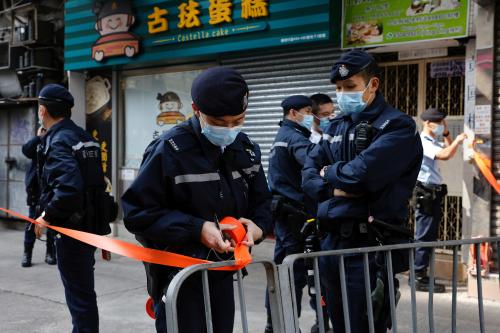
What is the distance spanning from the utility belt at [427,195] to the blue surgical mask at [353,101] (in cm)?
323

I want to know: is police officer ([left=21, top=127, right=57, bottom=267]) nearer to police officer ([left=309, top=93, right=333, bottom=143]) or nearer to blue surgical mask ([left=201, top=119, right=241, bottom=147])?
police officer ([left=309, top=93, right=333, bottom=143])

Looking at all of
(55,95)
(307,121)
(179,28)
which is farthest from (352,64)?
(179,28)

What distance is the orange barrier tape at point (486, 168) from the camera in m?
6.02

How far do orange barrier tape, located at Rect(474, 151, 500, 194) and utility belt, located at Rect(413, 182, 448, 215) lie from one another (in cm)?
56

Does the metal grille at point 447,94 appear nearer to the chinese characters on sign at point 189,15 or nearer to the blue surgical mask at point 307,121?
the blue surgical mask at point 307,121

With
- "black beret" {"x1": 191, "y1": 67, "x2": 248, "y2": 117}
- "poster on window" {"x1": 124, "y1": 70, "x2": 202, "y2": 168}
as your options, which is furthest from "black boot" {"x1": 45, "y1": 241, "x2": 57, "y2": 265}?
"black beret" {"x1": 191, "y1": 67, "x2": 248, "y2": 117}

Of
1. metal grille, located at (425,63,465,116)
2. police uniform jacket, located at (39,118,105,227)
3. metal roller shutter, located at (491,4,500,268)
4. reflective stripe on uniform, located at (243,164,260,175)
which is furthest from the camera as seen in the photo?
metal grille, located at (425,63,465,116)

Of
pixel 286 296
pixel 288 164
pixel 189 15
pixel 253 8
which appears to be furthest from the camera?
pixel 189 15

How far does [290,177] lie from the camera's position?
205 inches

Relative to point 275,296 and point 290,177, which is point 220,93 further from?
point 290,177

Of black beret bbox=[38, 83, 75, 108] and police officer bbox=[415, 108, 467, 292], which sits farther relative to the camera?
police officer bbox=[415, 108, 467, 292]

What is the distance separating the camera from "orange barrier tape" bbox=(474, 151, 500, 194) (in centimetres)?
602

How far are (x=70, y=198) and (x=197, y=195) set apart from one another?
1.75 meters

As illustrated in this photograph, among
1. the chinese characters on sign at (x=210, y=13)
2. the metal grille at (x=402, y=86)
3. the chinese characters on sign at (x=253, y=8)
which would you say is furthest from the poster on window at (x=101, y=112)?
the metal grille at (x=402, y=86)
